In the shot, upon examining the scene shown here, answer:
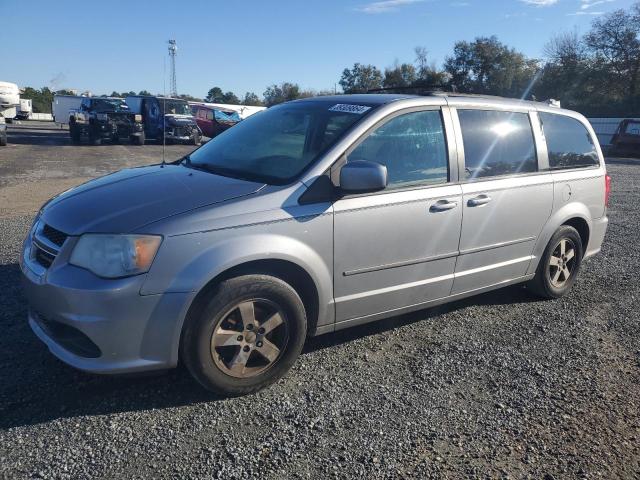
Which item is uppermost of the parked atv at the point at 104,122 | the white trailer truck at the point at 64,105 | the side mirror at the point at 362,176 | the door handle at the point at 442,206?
the white trailer truck at the point at 64,105

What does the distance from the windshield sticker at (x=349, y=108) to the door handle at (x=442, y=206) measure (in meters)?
0.84

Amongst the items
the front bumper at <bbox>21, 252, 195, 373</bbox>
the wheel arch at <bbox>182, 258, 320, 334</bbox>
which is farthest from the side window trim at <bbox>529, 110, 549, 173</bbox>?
the front bumper at <bbox>21, 252, 195, 373</bbox>

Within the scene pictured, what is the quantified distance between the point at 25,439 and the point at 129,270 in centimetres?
98

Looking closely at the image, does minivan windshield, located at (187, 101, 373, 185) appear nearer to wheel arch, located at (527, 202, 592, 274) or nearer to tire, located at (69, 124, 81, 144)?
wheel arch, located at (527, 202, 592, 274)

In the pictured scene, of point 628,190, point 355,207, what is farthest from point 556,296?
point 628,190

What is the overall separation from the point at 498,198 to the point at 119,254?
291cm

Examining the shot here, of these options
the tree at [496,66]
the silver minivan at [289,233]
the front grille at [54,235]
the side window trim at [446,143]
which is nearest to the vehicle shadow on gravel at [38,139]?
the front grille at [54,235]

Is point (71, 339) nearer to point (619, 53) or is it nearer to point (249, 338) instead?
point (249, 338)

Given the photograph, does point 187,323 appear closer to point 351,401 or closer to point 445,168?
point 351,401

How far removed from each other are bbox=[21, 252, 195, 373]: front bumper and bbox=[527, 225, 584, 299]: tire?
3454 mm

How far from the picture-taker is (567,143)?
5086 millimetres

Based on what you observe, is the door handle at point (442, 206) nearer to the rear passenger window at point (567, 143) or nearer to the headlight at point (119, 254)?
the rear passenger window at point (567, 143)

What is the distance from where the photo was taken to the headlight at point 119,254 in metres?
2.83

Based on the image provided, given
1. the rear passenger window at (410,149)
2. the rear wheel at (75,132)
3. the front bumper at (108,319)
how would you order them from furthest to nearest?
1. the rear wheel at (75,132)
2. the rear passenger window at (410,149)
3. the front bumper at (108,319)
